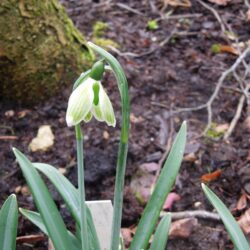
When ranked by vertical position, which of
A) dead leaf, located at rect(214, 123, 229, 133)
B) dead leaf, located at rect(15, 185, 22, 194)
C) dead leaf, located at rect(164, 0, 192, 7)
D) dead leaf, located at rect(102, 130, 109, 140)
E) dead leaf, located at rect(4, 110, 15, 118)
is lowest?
dead leaf, located at rect(15, 185, 22, 194)

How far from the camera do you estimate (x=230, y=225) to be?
1.29 meters

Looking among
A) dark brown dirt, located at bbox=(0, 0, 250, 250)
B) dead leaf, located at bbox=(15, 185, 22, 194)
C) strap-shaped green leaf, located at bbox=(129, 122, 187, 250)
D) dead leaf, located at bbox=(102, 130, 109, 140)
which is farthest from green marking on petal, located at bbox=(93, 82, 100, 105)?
dead leaf, located at bbox=(102, 130, 109, 140)

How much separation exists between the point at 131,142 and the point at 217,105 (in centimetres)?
46

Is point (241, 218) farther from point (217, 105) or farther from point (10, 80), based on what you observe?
point (10, 80)

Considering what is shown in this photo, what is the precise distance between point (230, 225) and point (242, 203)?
547 millimetres

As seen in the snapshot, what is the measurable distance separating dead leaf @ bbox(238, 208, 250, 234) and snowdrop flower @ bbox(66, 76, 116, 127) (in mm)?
905

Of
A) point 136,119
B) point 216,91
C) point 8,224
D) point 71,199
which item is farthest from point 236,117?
point 8,224

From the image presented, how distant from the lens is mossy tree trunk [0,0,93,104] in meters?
1.98

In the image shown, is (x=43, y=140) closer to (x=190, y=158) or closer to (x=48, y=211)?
(x=190, y=158)

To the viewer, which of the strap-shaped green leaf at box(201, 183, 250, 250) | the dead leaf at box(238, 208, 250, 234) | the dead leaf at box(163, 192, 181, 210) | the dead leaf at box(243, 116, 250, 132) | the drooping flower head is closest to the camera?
the drooping flower head

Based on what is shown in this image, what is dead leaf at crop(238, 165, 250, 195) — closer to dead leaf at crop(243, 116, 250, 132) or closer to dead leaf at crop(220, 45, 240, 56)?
dead leaf at crop(243, 116, 250, 132)

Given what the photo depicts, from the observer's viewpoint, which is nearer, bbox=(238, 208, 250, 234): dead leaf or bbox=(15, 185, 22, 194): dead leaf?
bbox=(238, 208, 250, 234): dead leaf

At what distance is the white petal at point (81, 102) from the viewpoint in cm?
98

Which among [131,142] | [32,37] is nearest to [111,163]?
[131,142]
